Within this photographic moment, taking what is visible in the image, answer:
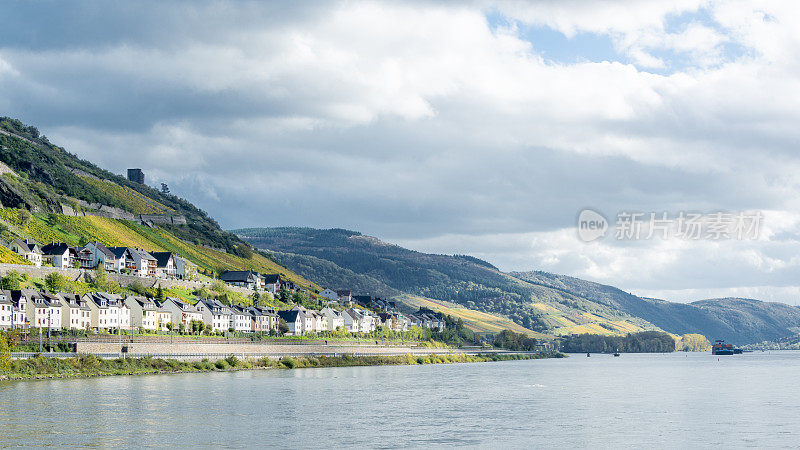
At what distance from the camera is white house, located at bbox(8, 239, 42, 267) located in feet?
424

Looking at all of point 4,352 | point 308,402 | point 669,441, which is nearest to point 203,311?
point 4,352

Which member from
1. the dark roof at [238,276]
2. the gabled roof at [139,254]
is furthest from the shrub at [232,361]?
the dark roof at [238,276]

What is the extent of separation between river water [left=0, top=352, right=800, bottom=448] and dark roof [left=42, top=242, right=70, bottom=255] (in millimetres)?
51771

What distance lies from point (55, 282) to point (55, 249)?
2332cm

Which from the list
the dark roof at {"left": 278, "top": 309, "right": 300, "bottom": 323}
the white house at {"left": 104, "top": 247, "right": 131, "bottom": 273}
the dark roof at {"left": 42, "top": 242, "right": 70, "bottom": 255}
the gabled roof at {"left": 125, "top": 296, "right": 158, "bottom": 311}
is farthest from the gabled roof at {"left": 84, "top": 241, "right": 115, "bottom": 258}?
the dark roof at {"left": 278, "top": 309, "right": 300, "bottom": 323}

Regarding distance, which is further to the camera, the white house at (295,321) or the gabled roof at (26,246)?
the white house at (295,321)

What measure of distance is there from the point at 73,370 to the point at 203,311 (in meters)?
48.4

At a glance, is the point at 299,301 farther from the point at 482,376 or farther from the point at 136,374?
the point at 136,374

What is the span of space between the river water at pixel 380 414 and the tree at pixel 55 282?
29654mm

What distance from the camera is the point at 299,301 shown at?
18612 centimetres

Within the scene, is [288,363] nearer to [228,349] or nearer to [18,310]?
[228,349]

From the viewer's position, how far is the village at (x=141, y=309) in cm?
10138

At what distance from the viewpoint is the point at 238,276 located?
7288 inches

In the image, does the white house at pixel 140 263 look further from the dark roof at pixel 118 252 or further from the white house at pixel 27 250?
the white house at pixel 27 250
